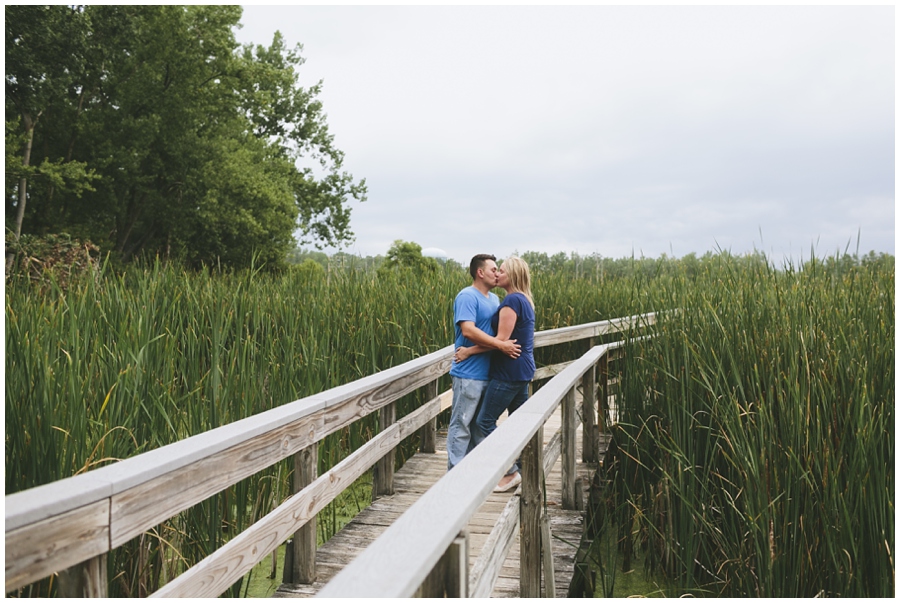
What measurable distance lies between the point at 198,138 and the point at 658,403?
23.3 m

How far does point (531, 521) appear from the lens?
112 inches

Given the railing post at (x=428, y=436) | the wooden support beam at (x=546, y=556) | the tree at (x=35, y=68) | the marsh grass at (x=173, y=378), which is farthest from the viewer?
the tree at (x=35, y=68)

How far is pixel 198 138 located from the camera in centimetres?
2467

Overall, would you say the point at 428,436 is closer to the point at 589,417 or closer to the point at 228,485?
the point at 589,417

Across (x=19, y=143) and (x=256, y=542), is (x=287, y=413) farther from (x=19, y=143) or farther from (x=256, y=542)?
(x=19, y=143)

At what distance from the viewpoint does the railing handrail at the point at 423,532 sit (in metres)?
1.18

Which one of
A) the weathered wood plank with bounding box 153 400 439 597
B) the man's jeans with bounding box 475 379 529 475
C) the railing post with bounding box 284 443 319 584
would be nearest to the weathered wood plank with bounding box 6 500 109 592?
the weathered wood plank with bounding box 153 400 439 597

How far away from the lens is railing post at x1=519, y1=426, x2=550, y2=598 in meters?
2.78

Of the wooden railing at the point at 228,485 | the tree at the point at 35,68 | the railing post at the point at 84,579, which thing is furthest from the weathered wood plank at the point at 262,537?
the tree at the point at 35,68

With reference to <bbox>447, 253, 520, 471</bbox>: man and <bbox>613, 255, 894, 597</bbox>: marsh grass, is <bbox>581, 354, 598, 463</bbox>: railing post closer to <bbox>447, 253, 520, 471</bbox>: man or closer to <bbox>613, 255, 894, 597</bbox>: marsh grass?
<bbox>613, 255, 894, 597</bbox>: marsh grass

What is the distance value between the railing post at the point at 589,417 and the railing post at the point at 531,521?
2.21 meters

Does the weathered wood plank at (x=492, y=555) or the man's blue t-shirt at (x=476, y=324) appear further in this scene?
the man's blue t-shirt at (x=476, y=324)

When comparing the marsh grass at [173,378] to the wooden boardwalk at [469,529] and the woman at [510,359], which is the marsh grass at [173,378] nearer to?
the wooden boardwalk at [469,529]

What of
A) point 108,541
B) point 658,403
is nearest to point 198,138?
point 658,403
